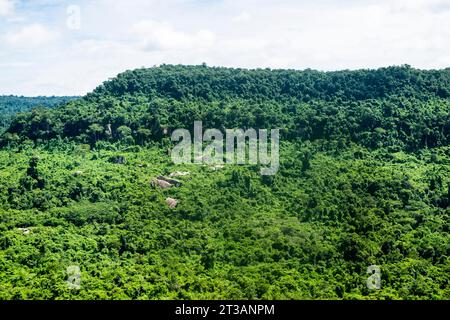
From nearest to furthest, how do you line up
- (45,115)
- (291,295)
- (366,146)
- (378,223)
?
(291,295)
(378,223)
(366,146)
(45,115)

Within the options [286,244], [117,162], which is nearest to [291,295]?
[286,244]

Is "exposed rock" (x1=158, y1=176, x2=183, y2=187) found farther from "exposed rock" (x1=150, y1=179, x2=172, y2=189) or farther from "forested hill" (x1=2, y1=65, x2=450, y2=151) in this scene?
"forested hill" (x1=2, y1=65, x2=450, y2=151)

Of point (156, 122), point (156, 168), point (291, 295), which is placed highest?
point (156, 122)

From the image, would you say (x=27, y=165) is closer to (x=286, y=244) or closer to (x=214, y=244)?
(x=214, y=244)

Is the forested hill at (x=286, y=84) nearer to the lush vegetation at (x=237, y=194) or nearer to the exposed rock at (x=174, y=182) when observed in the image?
the lush vegetation at (x=237, y=194)

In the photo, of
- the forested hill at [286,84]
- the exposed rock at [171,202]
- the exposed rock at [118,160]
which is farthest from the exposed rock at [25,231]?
the forested hill at [286,84]

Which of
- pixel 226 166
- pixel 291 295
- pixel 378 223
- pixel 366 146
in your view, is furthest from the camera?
pixel 366 146

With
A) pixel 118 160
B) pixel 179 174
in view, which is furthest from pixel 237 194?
pixel 118 160

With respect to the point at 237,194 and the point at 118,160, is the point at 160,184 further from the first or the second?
the point at 118,160
